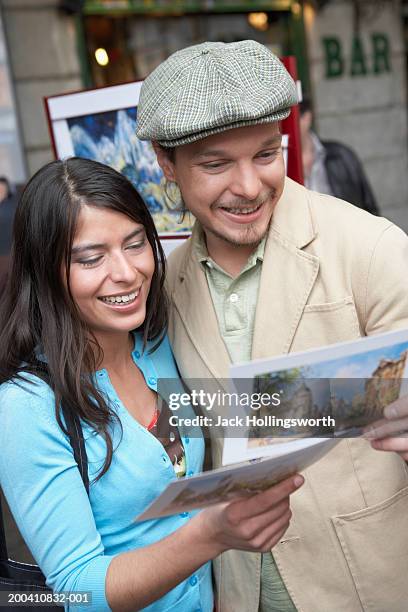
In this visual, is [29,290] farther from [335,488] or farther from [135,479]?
[335,488]

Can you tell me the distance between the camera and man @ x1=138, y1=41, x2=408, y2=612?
168cm

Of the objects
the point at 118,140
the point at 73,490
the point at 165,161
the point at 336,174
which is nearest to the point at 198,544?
the point at 73,490

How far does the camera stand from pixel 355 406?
1.37 m

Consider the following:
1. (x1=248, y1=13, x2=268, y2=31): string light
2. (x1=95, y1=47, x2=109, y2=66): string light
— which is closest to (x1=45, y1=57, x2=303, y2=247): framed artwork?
(x1=95, y1=47, x2=109, y2=66): string light

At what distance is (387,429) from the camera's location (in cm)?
143

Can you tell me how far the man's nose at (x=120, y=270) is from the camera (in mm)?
1731

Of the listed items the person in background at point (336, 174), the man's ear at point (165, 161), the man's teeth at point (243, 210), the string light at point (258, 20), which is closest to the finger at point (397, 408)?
the man's teeth at point (243, 210)

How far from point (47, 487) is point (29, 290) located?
1.68 feet

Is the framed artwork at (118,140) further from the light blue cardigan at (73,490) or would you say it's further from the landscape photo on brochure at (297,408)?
the landscape photo on brochure at (297,408)

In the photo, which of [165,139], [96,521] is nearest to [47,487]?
[96,521]

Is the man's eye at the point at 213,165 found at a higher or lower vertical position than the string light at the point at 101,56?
lower

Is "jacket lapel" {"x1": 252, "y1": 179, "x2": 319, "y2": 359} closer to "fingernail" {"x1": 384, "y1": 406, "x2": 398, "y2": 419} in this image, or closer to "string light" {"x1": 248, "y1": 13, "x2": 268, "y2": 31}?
"fingernail" {"x1": 384, "y1": 406, "x2": 398, "y2": 419}

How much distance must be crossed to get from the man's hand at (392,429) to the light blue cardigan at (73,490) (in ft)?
1.82

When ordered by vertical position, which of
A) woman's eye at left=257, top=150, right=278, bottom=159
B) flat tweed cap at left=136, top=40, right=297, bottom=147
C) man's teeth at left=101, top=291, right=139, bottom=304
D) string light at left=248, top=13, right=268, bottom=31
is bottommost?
man's teeth at left=101, top=291, right=139, bottom=304
